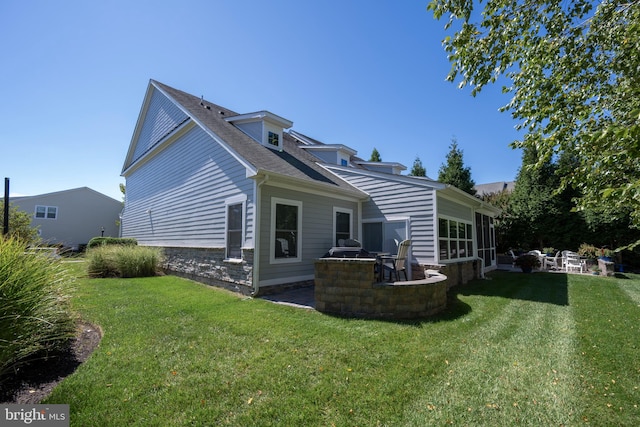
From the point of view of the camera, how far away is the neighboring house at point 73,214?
2045cm

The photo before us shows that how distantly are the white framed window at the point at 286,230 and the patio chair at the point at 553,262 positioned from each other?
45.0 ft

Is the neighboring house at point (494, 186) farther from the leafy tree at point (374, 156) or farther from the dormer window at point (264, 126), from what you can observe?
the dormer window at point (264, 126)

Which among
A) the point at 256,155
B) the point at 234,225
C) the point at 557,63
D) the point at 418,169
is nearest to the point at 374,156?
the point at 418,169

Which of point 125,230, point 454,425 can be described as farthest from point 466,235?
point 125,230

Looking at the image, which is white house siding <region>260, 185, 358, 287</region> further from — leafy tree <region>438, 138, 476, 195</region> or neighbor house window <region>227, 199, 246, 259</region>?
leafy tree <region>438, 138, 476, 195</region>

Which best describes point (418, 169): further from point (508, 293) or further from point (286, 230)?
point (286, 230)

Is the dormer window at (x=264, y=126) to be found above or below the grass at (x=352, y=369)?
above

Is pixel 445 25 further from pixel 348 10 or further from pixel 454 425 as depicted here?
pixel 454 425

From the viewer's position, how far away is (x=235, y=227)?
25.8 feet

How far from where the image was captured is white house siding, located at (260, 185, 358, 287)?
7.19 meters

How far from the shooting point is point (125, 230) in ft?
51.9

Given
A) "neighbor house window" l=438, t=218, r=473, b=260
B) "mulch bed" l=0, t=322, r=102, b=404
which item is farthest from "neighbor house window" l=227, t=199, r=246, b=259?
"neighbor house window" l=438, t=218, r=473, b=260

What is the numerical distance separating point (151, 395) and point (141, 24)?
29.4ft

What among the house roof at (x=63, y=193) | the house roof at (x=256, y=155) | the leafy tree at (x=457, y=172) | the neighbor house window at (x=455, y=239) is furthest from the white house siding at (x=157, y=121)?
the leafy tree at (x=457, y=172)
